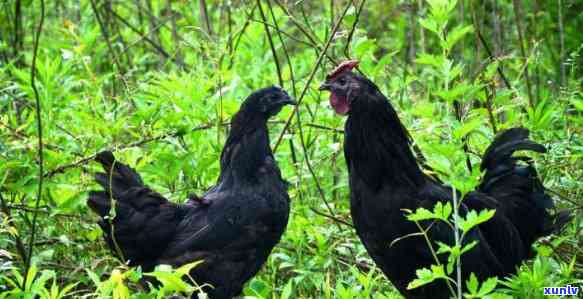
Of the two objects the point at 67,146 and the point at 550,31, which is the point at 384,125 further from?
the point at 550,31

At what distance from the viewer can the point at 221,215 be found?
571 cm

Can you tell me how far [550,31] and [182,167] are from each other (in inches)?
167

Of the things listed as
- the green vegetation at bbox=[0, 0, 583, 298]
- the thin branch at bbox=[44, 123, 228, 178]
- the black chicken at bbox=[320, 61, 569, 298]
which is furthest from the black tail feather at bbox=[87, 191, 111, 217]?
the black chicken at bbox=[320, 61, 569, 298]

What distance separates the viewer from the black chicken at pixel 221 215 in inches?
218

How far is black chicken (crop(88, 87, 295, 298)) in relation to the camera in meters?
5.53

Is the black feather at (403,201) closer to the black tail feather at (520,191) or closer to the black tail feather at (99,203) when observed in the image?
the black tail feather at (520,191)

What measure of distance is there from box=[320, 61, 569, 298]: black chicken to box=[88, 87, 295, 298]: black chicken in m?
0.74

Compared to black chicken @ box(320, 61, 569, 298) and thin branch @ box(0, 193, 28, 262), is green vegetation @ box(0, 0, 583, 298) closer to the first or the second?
thin branch @ box(0, 193, 28, 262)

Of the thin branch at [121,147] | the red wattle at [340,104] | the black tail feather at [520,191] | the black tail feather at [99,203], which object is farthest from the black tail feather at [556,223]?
the black tail feather at [99,203]

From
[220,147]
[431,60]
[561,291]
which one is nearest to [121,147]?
Answer: [220,147]

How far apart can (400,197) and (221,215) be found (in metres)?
1.20

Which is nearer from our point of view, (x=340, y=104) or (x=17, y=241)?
(x=340, y=104)

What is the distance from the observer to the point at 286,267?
6.10 m

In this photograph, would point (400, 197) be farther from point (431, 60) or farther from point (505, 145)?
point (431, 60)
